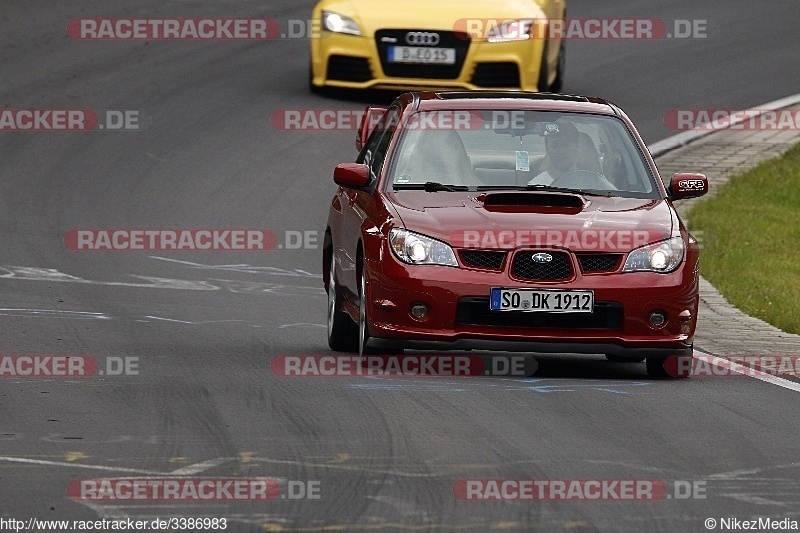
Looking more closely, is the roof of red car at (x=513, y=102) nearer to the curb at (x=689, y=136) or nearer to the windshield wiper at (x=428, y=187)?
the windshield wiper at (x=428, y=187)

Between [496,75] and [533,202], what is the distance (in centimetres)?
1008

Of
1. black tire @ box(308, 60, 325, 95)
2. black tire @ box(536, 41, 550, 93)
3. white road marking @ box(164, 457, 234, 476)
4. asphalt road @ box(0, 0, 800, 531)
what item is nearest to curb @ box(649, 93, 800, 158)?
asphalt road @ box(0, 0, 800, 531)

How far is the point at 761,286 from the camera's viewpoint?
53.4 feet

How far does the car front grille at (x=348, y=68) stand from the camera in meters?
21.6

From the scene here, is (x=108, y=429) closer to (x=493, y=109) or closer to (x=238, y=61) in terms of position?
(x=493, y=109)

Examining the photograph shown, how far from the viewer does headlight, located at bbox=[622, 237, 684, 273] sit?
11.0 metres

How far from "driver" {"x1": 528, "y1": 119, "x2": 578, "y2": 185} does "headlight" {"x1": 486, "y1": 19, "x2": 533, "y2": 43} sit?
9.11 meters

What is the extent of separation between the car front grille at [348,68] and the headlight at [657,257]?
1068 centimetres

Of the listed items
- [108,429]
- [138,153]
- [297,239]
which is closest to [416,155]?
[108,429]

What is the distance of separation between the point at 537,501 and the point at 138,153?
14.5 metres

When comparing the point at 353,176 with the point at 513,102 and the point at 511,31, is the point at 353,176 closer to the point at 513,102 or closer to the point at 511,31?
the point at 513,102

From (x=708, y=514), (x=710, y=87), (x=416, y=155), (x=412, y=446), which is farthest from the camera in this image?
(x=710, y=87)

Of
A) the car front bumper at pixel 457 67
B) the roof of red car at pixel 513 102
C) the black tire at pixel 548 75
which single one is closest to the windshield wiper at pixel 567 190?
the roof of red car at pixel 513 102

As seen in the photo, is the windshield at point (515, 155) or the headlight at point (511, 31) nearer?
the windshield at point (515, 155)
